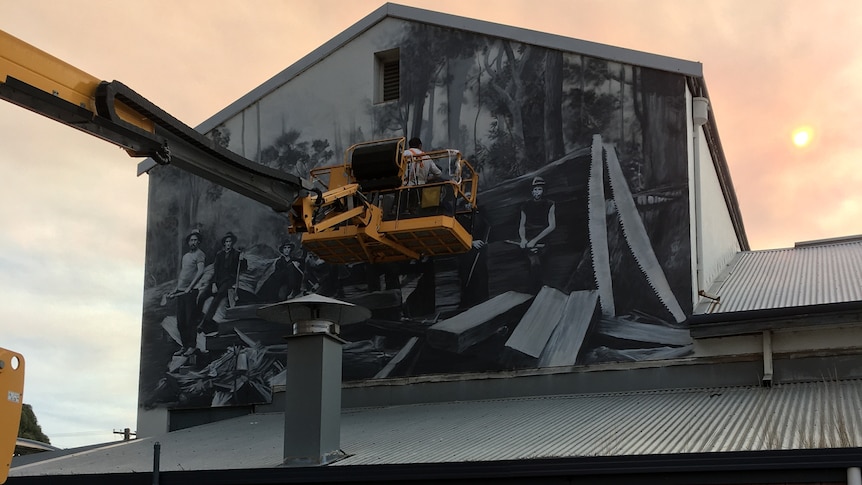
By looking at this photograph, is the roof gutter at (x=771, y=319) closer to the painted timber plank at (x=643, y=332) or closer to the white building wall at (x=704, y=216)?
the painted timber plank at (x=643, y=332)

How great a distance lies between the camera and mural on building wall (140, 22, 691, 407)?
16.9m

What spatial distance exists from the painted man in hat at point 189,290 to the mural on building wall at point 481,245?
0.11ft

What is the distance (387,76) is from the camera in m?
21.3

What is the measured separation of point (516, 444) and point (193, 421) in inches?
430

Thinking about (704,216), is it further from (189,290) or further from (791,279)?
(189,290)

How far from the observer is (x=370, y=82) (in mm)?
20828

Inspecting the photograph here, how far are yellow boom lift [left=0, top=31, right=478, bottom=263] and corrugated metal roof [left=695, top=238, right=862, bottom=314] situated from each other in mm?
5451

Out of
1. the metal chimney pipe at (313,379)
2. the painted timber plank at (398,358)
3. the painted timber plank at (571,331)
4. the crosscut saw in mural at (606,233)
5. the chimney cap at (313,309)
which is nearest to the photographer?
the metal chimney pipe at (313,379)

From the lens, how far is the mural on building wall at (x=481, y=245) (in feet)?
55.5

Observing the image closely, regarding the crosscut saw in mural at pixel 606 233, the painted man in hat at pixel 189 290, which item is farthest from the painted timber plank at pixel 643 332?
the painted man in hat at pixel 189 290

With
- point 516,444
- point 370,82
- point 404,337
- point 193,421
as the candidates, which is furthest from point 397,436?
point 370,82

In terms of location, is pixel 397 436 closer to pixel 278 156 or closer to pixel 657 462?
pixel 657 462

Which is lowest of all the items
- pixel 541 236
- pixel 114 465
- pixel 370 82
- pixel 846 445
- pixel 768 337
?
pixel 114 465

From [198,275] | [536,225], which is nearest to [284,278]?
[198,275]
